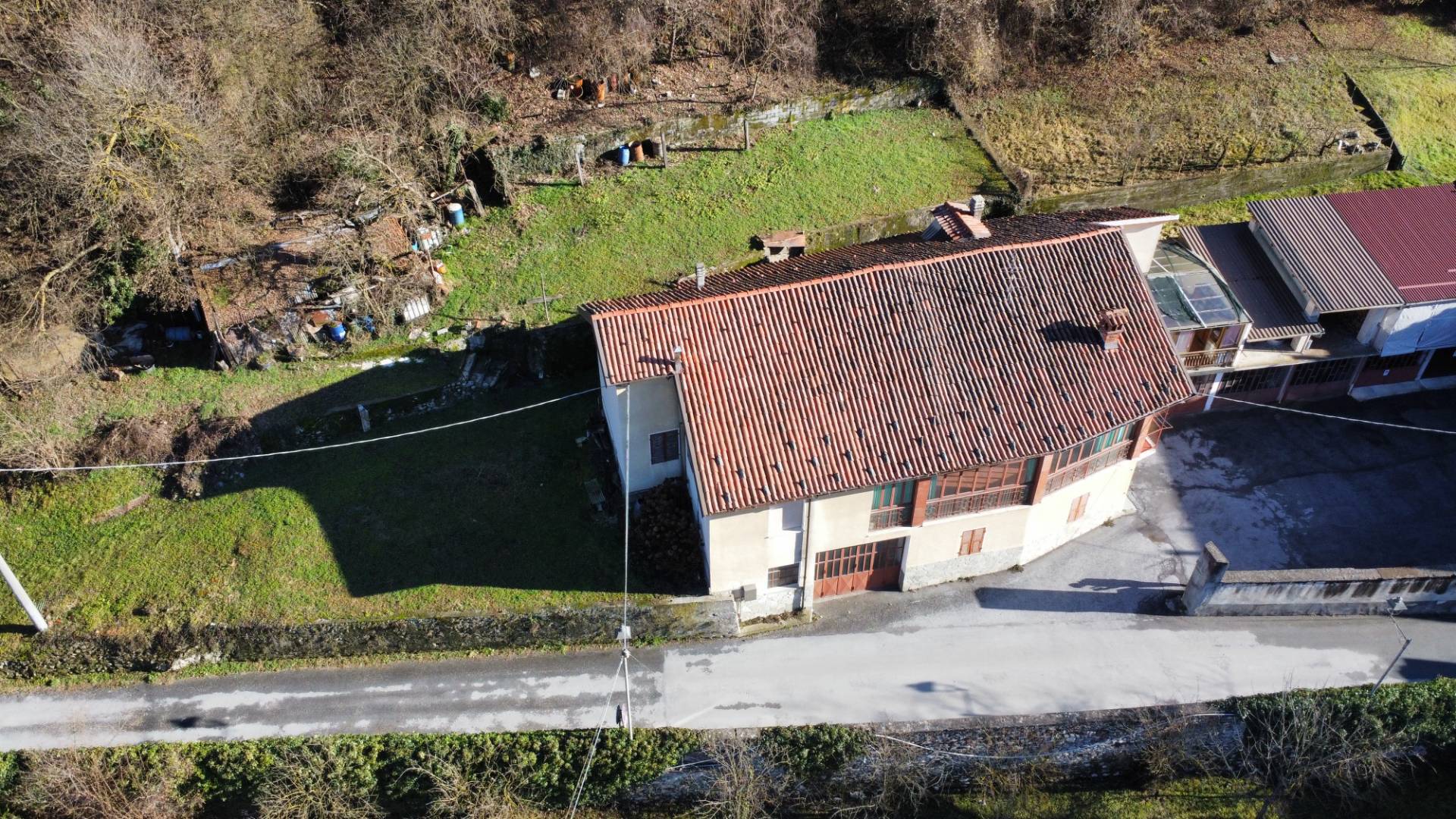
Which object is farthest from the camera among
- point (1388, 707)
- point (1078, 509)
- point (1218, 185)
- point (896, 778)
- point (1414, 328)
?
point (1218, 185)

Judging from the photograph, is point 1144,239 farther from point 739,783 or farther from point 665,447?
point 739,783

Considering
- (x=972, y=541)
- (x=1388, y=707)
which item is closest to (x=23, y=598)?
(x=972, y=541)

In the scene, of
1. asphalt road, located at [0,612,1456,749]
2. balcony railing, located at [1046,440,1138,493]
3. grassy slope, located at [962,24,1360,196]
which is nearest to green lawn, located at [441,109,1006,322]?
grassy slope, located at [962,24,1360,196]

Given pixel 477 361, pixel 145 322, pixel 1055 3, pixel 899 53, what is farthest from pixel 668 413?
pixel 1055 3

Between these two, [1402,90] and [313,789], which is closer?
[313,789]

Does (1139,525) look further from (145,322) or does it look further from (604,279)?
(145,322)
